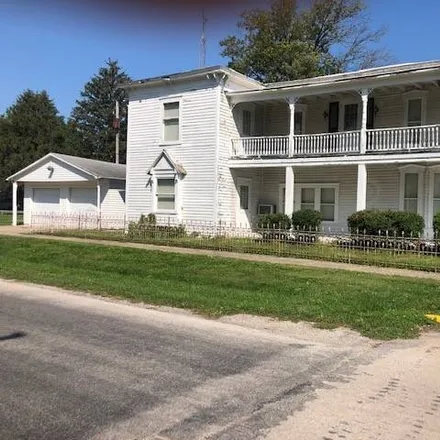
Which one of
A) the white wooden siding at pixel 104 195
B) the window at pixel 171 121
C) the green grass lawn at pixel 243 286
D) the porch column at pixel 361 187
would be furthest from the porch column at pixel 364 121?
the white wooden siding at pixel 104 195

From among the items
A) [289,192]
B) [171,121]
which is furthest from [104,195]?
[289,192]

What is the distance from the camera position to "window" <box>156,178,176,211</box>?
24203 millimetres

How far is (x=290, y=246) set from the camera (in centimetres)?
1659

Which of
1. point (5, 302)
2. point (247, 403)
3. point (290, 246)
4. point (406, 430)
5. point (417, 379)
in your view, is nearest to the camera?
point (406, 430)

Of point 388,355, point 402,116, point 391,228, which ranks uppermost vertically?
point 402,116

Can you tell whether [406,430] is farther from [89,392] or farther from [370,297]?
[370,297]

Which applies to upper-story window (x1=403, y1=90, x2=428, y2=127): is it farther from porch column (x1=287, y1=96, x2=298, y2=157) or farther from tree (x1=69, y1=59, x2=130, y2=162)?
tree (x1=69, y1=59, x2=130, y2=162)

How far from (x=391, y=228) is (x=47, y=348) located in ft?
44.4

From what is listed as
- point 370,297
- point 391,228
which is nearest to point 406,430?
A: point 370,297

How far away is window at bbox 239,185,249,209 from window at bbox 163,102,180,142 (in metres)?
3.51

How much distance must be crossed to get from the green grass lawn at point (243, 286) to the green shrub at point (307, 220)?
20.0ft

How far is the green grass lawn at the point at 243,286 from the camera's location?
870 cm

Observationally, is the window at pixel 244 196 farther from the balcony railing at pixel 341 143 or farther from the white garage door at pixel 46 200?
the white garage door at pixel 46 200

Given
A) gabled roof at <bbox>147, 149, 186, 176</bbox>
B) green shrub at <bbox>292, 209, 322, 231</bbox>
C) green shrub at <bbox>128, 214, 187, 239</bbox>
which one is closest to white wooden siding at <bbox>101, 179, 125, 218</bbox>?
gabled roof at <bbox>147, 149, 186, 176</bbox>
